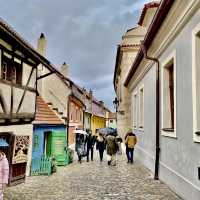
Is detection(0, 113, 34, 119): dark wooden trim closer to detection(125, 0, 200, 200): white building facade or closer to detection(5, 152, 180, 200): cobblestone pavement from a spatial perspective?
detection(5, 152, 180, 200): cobblestone pavement

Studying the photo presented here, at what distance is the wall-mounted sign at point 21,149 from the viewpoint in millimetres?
10530

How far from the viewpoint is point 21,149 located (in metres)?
10.9

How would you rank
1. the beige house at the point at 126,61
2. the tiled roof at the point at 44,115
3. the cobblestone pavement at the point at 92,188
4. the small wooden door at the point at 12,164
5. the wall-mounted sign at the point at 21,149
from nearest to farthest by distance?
the cobblestone pavement at the point at 92,188 → the small wooden door at the point at 12,164 → the wall-mounted sign at the point at 21,149 → the tiled roof at the point at 44,115 → the beige house at the point at 126,61

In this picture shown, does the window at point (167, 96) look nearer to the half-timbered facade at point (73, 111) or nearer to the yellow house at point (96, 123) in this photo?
the half-timbered facade at point (73, 111)

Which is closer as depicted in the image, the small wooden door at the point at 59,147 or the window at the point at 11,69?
the window at the point at 11,69

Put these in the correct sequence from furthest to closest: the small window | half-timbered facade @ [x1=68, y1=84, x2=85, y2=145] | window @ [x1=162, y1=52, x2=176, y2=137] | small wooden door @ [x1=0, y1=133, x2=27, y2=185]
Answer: half-timbered facade @ [x1=68, y1=84, x2=85, y2=145] < the small window < window @ [x1=162, y1=52, x2=176, y2=137] < small wooden door @ [x1=0, y1=133, x2=27, y2=185]

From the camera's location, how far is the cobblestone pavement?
27.4 feet

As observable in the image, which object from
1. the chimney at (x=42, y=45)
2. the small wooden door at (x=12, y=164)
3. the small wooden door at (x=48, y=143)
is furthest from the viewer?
the chimney at (x=42, y=45)

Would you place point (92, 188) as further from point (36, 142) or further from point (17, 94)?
point (36, 142)

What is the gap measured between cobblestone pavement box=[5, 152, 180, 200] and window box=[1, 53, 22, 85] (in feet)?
10.7

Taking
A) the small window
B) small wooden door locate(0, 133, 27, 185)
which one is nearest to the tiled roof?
the small window

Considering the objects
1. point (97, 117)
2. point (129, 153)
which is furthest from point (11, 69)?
point (97, 117)

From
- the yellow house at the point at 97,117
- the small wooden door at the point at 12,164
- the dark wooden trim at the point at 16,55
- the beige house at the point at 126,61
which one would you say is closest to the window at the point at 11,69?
the dark wooden trim at the point at 16,55

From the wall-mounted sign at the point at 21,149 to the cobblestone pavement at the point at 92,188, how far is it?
29.5 inches
